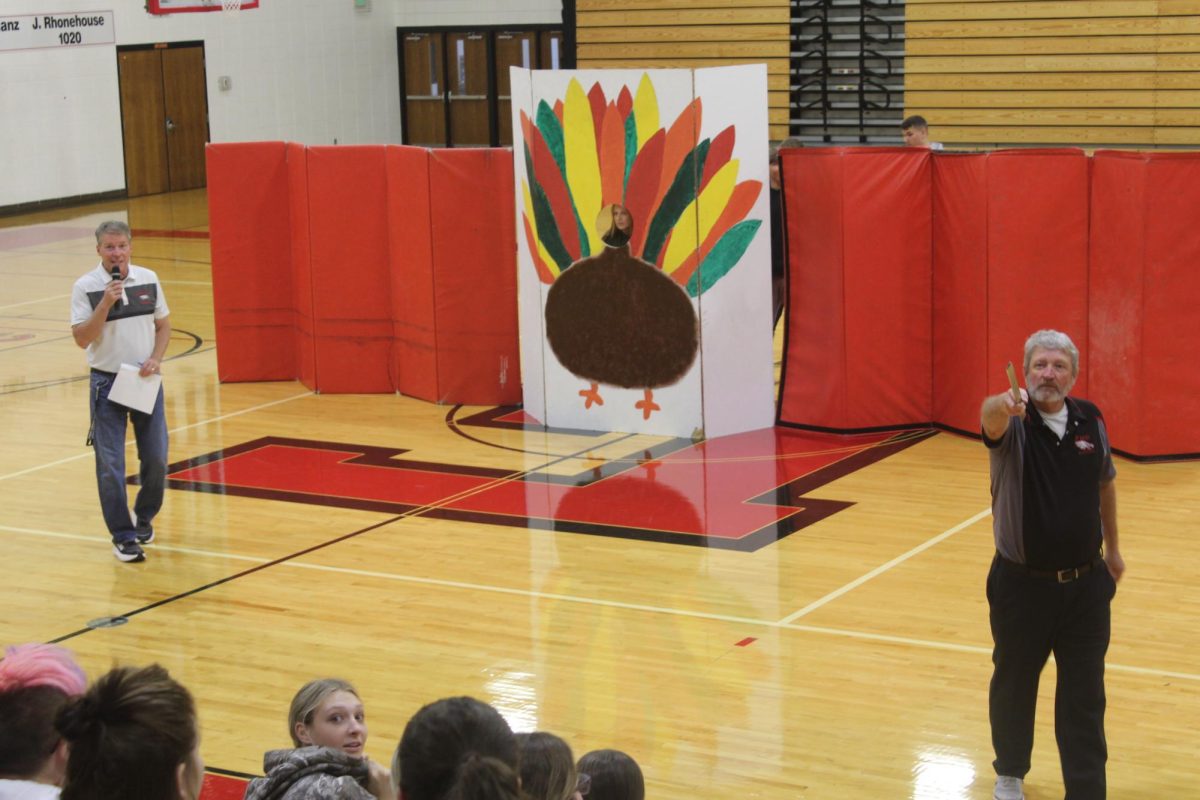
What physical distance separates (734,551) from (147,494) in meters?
3.00

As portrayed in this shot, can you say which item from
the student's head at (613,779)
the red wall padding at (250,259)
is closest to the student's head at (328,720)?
the student's head at (613,779)

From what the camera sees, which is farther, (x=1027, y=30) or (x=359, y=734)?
(x=1027, y=30)

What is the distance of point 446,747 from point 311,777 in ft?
2.27

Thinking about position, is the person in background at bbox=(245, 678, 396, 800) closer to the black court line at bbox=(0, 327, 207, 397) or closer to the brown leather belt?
the brown leather belt

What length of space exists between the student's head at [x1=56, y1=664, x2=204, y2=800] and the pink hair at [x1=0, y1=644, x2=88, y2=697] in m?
0.32

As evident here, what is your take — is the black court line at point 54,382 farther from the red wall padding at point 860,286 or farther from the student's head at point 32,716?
the student's head at point 32,716

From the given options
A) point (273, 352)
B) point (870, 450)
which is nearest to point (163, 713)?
point (870, 450)

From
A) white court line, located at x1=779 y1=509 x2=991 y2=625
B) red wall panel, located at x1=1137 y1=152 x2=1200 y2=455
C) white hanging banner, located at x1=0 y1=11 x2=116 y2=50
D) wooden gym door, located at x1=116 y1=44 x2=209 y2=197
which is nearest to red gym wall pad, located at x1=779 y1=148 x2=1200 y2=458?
red wall panel, located at x1=1137 y1=152 x2=1200 y2=455

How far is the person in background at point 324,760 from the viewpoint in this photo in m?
3.35

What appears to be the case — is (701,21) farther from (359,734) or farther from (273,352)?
(359,734)

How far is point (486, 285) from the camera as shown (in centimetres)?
1085

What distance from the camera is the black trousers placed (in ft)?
16.3

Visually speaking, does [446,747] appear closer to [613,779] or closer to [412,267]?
[613,779]

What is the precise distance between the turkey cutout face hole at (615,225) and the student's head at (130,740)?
24.5ft
